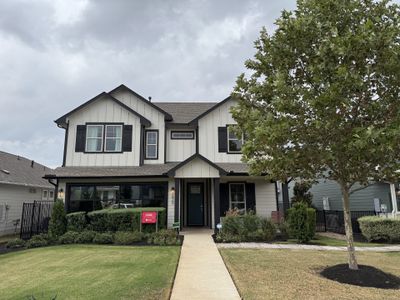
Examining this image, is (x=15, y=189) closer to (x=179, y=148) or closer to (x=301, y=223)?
(x=179, y=148)

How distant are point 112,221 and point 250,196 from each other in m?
7.38

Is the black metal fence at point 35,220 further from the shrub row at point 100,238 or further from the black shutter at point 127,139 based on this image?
the black shutter at point 127,139

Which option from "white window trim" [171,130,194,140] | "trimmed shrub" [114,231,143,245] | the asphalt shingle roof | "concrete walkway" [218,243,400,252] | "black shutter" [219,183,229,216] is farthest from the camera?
"white window trim" [171,130,194,140]

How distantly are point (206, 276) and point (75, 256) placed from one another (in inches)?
189

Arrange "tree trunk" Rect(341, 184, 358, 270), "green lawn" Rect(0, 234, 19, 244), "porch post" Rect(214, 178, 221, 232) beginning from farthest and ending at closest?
1. "green lawn" Rect(0, 234, 19, 244)
2. "porch post" Rect(214, 178, 221, 232)
3. "tree trunk" Rect(341, 184, 358, 270)

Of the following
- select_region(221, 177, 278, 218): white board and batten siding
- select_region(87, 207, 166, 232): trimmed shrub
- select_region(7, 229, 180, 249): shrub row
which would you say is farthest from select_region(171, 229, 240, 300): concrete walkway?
select_region(221, 177, 278, 218): white board and batten siding

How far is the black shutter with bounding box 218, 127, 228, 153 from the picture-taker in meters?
Result: 15.8

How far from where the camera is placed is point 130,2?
1111 centimetres

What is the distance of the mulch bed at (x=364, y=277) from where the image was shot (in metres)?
5.91

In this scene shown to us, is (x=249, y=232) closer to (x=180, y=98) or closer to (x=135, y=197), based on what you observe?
(x=135, y=197)

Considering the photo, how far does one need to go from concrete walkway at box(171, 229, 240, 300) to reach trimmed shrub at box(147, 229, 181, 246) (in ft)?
2.41

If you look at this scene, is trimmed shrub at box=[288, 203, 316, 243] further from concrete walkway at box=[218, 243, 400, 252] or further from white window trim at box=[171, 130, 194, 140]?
white window trim at box=[171, 130, 194, 140]

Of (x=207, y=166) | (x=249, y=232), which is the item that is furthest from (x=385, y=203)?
(x=207, y=166)

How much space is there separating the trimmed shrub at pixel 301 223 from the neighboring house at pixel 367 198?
2.10m
